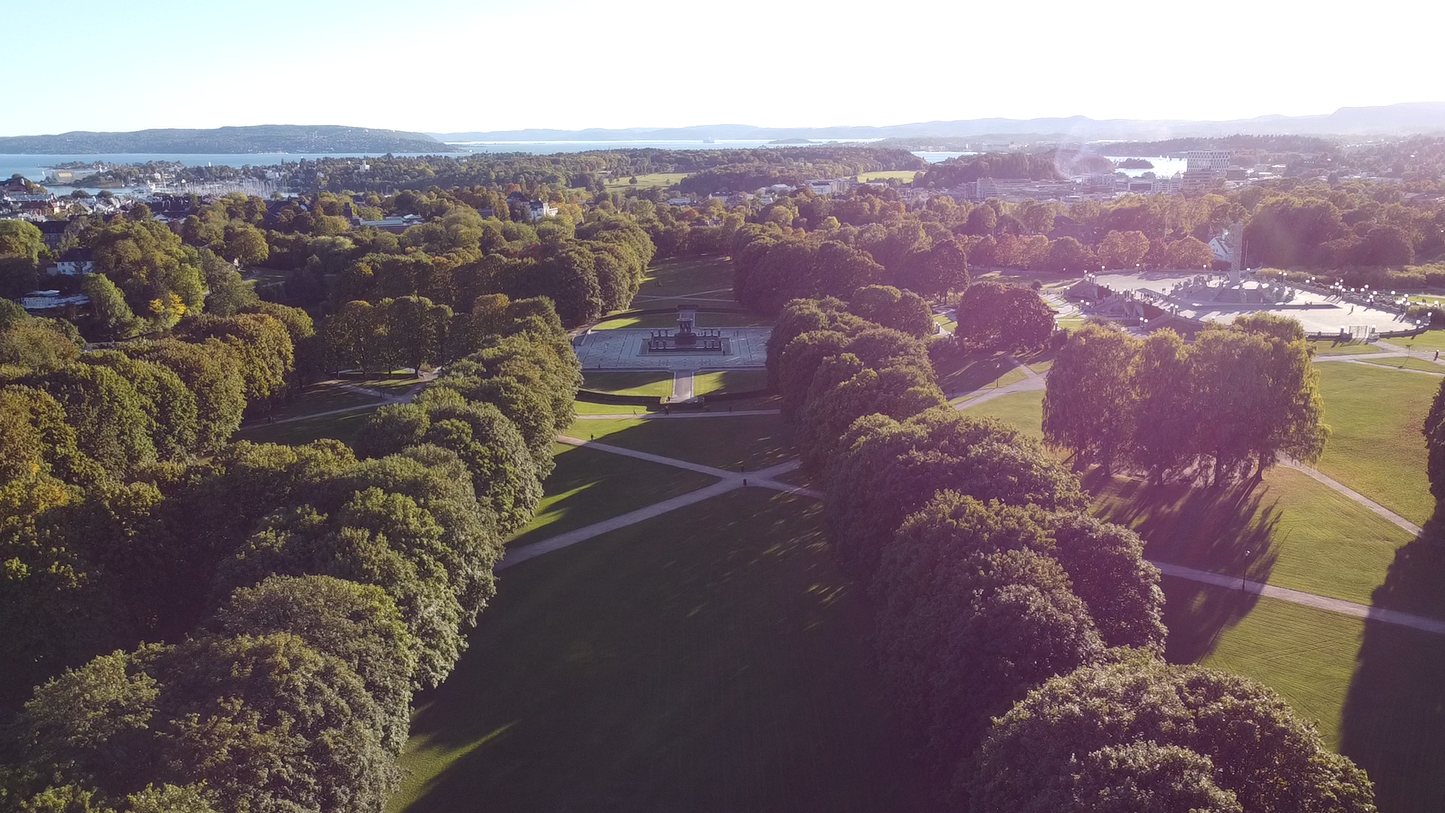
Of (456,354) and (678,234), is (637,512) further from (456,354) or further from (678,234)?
(678,234)

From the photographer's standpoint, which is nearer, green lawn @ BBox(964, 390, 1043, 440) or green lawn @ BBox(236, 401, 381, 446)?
green lawn @ BBox(964, 390, 1043, 440)

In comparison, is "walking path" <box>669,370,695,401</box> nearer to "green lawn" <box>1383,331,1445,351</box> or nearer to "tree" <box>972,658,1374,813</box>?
"tree" <box>972,658,1374,813</box>

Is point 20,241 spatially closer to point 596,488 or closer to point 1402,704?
point 596,488

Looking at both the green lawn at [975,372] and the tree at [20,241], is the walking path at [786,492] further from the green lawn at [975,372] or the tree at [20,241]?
the tree at [20,241]

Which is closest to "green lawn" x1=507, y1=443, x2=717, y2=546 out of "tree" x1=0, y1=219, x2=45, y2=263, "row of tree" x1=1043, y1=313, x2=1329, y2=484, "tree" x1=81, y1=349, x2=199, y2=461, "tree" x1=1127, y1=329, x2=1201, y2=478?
"row of tree" x1=1043, y1=313, x2=1329, y2=484

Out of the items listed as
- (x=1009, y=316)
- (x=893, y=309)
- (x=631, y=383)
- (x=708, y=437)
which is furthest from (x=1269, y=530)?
(x=631, y=383)

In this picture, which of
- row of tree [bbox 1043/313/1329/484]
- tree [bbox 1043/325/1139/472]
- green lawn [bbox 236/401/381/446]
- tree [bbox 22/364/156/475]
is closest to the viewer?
row of tree [bbox 1043/313/1329/484]

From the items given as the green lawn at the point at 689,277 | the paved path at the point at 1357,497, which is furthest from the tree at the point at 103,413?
the paved path at the point at 1357,497
